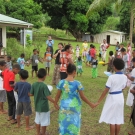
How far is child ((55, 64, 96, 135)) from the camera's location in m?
3.82

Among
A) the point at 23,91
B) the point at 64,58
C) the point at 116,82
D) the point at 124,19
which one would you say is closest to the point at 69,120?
the point at 116,82

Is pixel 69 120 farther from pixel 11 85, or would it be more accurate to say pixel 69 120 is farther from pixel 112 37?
pixel 112 37

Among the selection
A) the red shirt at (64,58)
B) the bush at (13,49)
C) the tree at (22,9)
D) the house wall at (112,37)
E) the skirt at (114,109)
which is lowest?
the skirt at (114,109)

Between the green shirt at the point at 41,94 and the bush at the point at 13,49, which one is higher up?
the bush at the point at 13,49

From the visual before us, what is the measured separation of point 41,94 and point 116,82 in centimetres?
129

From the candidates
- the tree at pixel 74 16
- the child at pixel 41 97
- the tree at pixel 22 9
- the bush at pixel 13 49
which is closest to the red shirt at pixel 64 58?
the child at pixel 41 97

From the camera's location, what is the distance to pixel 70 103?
3.84 m

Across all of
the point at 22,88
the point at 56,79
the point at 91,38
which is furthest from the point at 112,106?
the point at 91,38

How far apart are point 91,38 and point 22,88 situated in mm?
37742

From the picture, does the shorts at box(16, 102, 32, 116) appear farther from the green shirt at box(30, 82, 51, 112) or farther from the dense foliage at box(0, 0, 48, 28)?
the dense foliage at box(0, 0, 48, 28)

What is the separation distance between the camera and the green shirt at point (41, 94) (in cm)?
422

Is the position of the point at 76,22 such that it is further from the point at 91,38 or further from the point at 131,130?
the point at 131,130

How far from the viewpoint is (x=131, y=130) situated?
519 cm

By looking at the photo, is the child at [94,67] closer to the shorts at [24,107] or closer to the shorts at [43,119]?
the shorts at [24,107]
